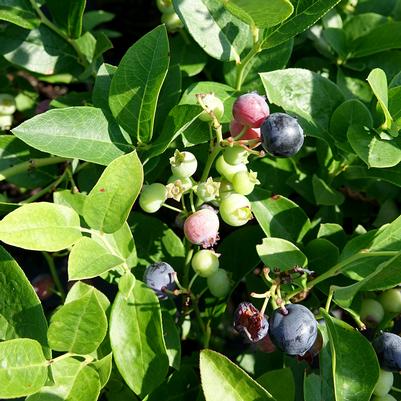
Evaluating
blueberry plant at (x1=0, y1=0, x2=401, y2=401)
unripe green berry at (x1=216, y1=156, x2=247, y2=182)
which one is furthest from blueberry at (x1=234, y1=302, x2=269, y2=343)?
unripe green berry at (x1=216, y1=156, x2=247, y2=182)

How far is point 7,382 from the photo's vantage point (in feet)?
3.08

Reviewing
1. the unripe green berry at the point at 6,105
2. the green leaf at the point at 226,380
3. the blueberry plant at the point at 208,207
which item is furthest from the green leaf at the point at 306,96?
the unripe green berry at the point at 6,105

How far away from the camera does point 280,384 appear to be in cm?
109

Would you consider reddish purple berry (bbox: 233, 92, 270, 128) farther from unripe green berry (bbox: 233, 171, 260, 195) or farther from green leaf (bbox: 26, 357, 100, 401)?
green leaf (bbox: 26, 357, 100, 401)

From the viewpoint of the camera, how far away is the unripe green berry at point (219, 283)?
1.19 m

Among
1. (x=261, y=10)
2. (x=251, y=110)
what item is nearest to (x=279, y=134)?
(x=251, y=110)

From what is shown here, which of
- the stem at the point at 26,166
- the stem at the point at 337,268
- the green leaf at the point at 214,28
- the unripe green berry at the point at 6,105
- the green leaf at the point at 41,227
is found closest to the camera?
the green leaf at the point at 41,227

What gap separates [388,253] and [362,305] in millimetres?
228

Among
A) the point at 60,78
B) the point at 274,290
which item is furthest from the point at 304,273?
the point at 60,78

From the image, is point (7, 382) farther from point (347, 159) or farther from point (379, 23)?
point (379, 23)

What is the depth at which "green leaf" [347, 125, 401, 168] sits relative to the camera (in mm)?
1065

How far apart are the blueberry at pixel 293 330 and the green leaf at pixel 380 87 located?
37 cm

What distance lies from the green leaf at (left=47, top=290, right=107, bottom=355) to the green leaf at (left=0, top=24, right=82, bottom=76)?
68 cm

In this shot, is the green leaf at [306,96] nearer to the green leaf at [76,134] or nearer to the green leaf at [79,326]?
the green leaf at [76,134]
